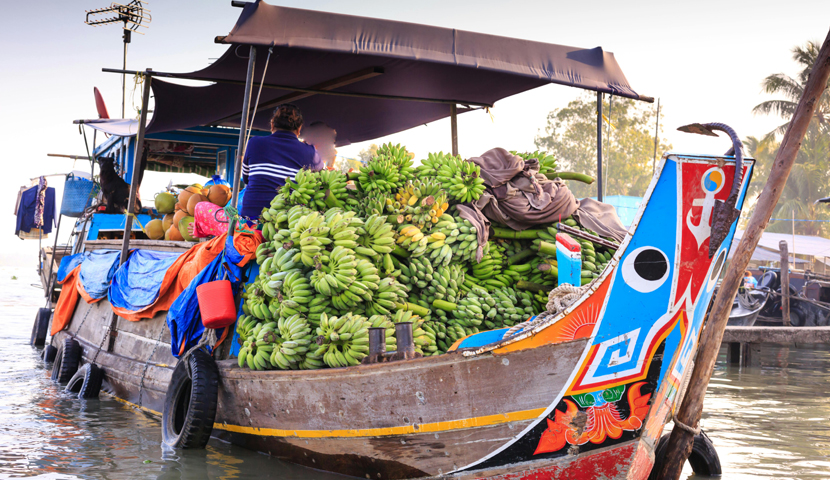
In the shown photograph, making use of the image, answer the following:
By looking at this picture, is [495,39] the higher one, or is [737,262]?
[495,39]

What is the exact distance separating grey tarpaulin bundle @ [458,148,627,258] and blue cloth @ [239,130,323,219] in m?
1.32

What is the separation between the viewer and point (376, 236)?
373 cm

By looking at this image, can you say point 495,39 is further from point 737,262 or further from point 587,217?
point 737,262

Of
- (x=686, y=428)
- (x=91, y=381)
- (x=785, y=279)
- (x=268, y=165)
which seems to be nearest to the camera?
(x=686, y=428)

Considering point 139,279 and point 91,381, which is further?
point 91,381

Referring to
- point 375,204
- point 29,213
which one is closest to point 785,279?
point 375,204

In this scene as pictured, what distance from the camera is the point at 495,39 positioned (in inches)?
196

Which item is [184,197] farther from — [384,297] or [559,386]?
[559,386]

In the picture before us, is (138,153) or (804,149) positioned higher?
(804,149)

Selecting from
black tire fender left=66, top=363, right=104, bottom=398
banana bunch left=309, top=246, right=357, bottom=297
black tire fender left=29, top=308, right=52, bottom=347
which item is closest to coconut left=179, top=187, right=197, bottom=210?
black tire fender left=66, top=363, right=104, bottom=398

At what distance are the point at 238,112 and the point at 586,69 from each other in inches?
163

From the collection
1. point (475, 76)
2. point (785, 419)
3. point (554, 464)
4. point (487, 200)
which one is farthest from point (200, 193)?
point (785, 419)

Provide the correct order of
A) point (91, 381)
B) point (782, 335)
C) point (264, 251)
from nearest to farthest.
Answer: point (264, 251) → point (91, 381) → point (782, 335)

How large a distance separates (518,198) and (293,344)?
5.71 feet
